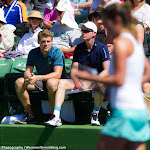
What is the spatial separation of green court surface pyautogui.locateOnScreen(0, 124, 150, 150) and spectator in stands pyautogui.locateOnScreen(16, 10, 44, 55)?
174cm

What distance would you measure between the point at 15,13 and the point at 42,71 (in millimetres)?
2336

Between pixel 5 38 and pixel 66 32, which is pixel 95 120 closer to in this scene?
pixel 66 32

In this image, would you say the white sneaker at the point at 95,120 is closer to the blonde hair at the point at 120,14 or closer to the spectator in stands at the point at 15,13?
the blonde hair at the point at 120,14

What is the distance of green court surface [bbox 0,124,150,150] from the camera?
4453 mm

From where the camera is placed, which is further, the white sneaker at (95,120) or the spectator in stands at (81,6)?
the spectator in stands at (81,6)

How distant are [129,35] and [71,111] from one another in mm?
2729

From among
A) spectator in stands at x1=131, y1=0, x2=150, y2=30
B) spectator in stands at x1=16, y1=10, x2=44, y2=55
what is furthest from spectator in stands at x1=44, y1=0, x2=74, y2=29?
spectator in stands at x1=131, y1=0, x2=150, y2=30

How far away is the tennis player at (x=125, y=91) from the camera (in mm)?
2418

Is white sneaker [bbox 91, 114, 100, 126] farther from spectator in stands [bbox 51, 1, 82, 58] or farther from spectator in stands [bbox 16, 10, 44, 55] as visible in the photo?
spectator in stands [bbox 16, 10, 44, 55]

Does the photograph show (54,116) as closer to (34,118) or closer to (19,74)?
(34,118)

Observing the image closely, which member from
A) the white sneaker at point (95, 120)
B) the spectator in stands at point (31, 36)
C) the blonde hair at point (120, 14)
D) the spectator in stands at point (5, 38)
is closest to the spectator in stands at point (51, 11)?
the spectator in stands at point (31, 36)

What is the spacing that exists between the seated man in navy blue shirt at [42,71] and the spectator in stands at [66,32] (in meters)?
0.78

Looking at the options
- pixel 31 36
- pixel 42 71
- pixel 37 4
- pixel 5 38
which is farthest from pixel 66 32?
pixel 37 4

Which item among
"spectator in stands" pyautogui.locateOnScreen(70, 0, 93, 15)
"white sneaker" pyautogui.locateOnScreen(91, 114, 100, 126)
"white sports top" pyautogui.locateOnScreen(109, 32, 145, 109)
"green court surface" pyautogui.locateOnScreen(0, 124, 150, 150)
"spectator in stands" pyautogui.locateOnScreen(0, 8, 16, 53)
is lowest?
"green court surface" pyautogui.locateOnScreen(0, 124, 150, 150)
